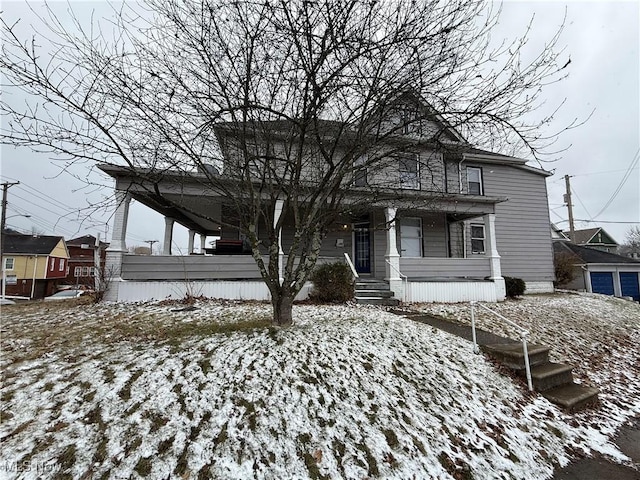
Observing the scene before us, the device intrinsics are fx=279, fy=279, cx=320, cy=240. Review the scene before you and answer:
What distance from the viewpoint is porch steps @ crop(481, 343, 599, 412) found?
4180mm

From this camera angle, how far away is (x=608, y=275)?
18.4 meters

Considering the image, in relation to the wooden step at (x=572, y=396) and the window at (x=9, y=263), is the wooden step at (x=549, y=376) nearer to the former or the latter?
the wooden step at (x=572, y=396)

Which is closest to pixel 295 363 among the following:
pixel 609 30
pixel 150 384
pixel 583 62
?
pixel 150 384

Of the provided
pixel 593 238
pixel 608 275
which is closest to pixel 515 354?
pixel 608 275

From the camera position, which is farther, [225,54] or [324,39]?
[225,54]

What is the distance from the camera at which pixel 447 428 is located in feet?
10.7

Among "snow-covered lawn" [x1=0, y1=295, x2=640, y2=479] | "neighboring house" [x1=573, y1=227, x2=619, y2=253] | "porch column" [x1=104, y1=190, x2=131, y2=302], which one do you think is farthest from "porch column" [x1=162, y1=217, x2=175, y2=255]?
"neighboring house" [x1=573, y1=227, x2=619, y2=253]

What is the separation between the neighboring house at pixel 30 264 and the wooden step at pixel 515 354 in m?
31.7

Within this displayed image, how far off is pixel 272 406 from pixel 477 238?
13.0m

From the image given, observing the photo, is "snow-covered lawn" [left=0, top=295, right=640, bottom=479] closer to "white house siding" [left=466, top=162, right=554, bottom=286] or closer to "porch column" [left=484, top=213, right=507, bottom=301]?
"porch column" [left=484, top=213, right=507, bottom=301]

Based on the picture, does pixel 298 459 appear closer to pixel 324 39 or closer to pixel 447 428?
pixel 447 428

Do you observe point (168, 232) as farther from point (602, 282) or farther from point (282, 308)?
point (602, 282)

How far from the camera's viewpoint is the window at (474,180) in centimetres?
1302

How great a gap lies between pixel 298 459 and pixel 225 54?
528 cm
